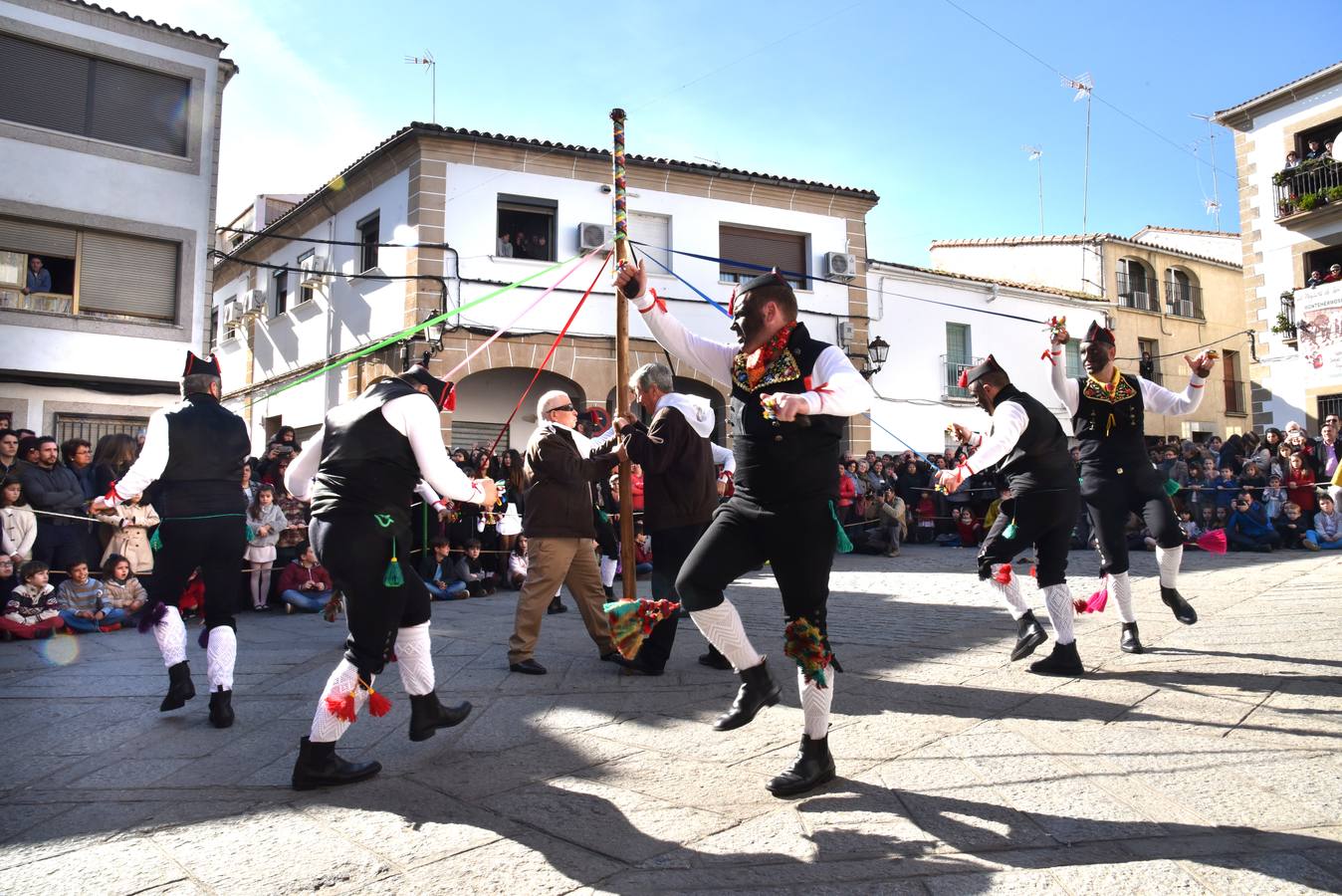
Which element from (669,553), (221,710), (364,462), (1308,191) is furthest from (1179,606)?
(1308,191)

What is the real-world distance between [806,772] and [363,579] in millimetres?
1845

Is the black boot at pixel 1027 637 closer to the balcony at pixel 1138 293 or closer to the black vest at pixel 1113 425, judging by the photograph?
the black vest at pixel 1113 425

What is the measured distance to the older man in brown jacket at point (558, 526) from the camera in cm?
616

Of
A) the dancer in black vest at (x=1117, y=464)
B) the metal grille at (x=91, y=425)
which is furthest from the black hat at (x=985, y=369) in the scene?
the metal grille at (x=91, y=425)

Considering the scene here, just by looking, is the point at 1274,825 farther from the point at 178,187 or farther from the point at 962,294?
the point at 962,294

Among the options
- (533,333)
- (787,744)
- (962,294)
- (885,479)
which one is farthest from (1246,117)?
(787,744)

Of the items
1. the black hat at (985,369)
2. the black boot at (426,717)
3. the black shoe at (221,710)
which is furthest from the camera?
the black hat at (985,369)

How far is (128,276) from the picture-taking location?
16.6 metres

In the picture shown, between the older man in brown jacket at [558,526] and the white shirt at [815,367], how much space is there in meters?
2.02

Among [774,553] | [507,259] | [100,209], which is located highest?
[100,209]

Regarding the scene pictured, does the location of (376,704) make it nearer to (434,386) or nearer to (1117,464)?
(434,386)

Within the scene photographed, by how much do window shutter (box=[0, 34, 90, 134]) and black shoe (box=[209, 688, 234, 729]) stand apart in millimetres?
15107

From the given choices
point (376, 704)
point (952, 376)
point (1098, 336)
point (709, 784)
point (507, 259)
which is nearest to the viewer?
point (709, 784)

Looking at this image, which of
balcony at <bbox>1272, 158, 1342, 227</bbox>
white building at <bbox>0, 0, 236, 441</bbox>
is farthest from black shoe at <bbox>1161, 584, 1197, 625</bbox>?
balcony at <bbox>1272, 158, 1342, 227</bbox>
